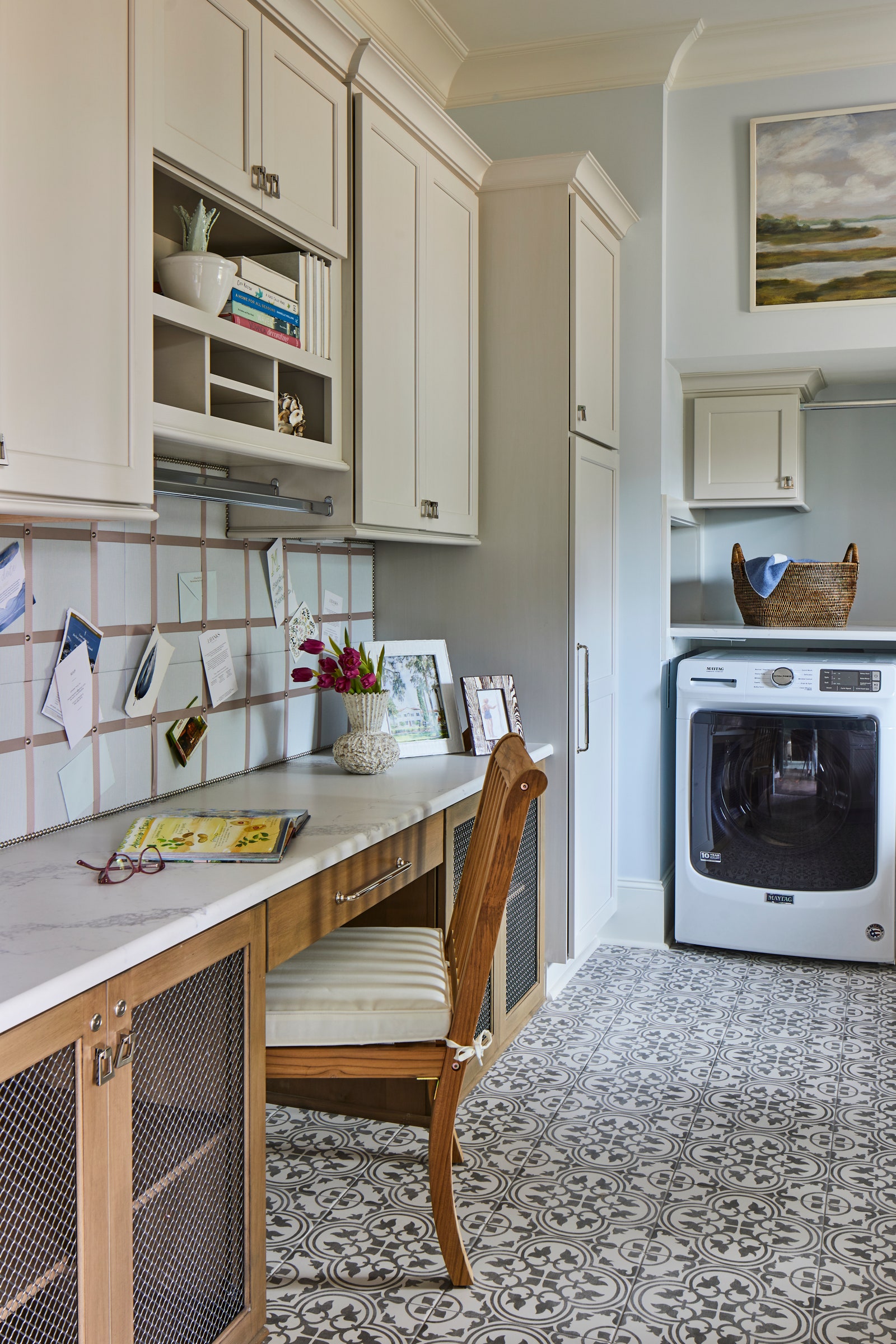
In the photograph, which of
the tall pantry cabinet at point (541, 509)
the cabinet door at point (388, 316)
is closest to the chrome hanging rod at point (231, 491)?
the cabinet door at point (388, 316)

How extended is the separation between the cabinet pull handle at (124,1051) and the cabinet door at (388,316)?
54.3 inches

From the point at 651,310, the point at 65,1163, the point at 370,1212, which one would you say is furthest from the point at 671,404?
the point at 65,1163

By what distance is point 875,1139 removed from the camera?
8.09 feet

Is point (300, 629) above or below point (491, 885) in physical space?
above

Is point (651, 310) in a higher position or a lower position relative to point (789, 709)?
higher

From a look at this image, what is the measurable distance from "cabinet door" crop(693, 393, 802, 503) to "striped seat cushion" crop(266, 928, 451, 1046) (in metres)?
2.54

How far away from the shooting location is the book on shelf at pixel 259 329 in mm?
2039

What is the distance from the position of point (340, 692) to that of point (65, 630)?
80 centimetres

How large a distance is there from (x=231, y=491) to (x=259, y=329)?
1.02ft

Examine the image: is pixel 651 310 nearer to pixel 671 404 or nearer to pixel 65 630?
pixel 671 404

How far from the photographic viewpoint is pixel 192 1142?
5.13 feet

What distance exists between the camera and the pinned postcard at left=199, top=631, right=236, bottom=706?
2461 millimetres

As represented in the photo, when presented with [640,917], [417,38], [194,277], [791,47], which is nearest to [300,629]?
[194,277]

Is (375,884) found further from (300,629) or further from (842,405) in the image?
(842,405)
